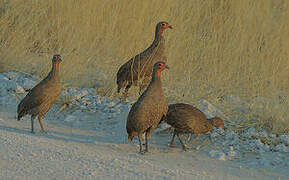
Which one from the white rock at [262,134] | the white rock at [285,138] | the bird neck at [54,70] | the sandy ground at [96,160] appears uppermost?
the bird neck at [54,70]

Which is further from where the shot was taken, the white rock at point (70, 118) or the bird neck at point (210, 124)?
the white rock at point (70, 118)

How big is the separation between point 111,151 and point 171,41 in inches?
123

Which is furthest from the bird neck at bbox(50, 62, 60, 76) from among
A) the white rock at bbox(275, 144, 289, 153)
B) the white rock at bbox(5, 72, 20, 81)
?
the white rock at bbox(275, 144, 289, 153)

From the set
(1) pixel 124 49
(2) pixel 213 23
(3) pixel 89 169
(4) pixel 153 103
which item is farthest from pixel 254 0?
(3) pixel 89 169

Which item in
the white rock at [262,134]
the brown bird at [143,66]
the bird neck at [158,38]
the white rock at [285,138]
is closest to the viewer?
the white rock at [285,138]

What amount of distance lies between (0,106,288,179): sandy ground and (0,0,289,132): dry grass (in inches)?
62.8

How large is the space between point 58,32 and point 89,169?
455 cm

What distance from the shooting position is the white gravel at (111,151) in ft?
15.2

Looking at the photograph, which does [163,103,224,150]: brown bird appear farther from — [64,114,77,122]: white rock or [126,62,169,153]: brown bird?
[64,114,77,122]: white rock

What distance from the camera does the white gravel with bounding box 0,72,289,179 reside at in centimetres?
463

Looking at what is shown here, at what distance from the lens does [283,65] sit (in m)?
7.62

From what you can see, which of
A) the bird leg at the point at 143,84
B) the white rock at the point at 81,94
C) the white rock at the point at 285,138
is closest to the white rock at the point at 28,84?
the white rock at the point at 81,94

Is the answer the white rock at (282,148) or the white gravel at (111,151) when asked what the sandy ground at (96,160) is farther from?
the white rock at (282,148)

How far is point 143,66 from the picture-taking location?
696 centimetres
